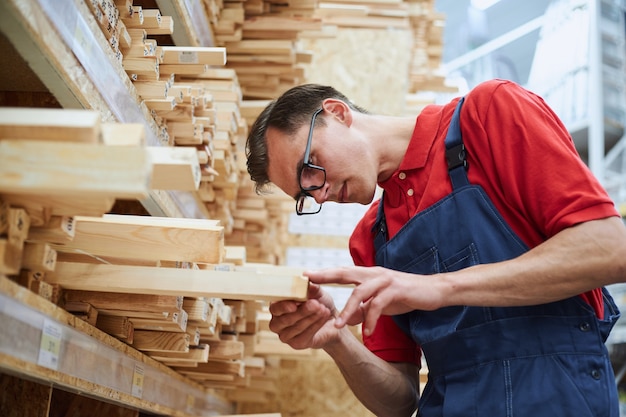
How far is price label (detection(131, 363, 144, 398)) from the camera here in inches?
99.1

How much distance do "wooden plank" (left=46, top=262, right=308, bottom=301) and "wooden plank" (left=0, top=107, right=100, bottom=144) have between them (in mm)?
573

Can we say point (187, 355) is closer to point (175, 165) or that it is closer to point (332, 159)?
point (332, 159)

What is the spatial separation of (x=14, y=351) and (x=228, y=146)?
210cm

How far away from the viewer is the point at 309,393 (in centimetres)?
528

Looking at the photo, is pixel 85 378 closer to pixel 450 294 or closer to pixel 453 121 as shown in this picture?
pixel 450 294


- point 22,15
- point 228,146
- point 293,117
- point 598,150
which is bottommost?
point 22,15

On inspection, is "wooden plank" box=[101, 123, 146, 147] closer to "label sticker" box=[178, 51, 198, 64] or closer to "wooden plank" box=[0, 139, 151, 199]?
"wooden plank" box=[0, 139, 151, 199]

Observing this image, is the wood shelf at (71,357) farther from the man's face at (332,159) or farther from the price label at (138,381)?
the man's face at (332,159)

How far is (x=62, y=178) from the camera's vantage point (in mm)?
1346

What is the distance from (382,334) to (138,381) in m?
0.88

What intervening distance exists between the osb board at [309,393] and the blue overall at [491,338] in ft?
9.42

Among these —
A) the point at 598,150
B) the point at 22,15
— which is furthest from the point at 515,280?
the point at 598,150

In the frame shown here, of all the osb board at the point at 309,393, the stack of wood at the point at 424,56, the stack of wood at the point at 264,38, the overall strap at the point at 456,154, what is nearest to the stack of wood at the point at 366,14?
the stack of wood at the point at 424,56

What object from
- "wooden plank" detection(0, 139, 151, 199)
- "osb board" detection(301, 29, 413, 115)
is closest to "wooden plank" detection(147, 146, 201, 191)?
"wooden plank" detection(0, 139, 151, 199)
